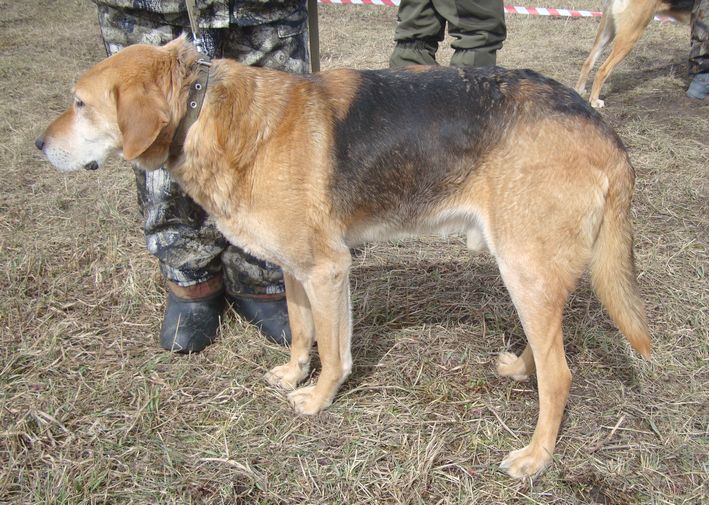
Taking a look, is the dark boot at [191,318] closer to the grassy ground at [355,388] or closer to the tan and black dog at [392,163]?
the grassy ground at [355,388]

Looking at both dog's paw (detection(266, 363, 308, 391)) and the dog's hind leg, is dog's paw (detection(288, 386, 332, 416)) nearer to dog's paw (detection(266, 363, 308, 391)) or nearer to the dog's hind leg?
dog's paw (detection(266, 363, 308, 391))

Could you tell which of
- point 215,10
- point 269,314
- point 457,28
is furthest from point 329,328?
point 457,28

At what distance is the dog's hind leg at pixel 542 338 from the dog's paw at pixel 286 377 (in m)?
0.99

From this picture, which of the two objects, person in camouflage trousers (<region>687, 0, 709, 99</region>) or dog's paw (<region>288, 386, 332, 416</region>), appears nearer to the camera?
dog's paw (<region>288, 386, 332, 416</region>)

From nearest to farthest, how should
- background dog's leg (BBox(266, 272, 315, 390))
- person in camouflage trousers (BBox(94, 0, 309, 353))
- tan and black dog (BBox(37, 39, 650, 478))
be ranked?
tan and black dog (BBox(37, 39, 650, 478))
person in camouflage trousers (BBox(94, 0, 309, 353))
background dog's leg (BBox(266, 272, 315, 390))

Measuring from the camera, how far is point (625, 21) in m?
6.58

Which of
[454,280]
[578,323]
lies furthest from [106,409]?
[578,323]

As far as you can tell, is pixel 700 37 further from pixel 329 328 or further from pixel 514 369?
pixel 329 328

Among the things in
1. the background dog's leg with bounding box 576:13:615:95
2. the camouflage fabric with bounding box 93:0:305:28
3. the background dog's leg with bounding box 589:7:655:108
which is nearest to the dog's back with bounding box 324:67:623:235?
the camouflage fabric with bounding box 93:0:305:28

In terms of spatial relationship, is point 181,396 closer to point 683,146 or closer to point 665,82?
point 683,146

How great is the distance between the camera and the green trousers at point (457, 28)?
3.39 metres

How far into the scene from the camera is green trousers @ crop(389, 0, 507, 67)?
3.39 metres

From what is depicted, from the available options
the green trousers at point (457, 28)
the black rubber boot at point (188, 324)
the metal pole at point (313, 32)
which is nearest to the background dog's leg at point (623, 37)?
the green trousers at point (457, 28)

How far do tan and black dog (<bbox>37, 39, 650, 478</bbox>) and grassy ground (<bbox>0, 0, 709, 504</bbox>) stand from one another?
34 centimetres
